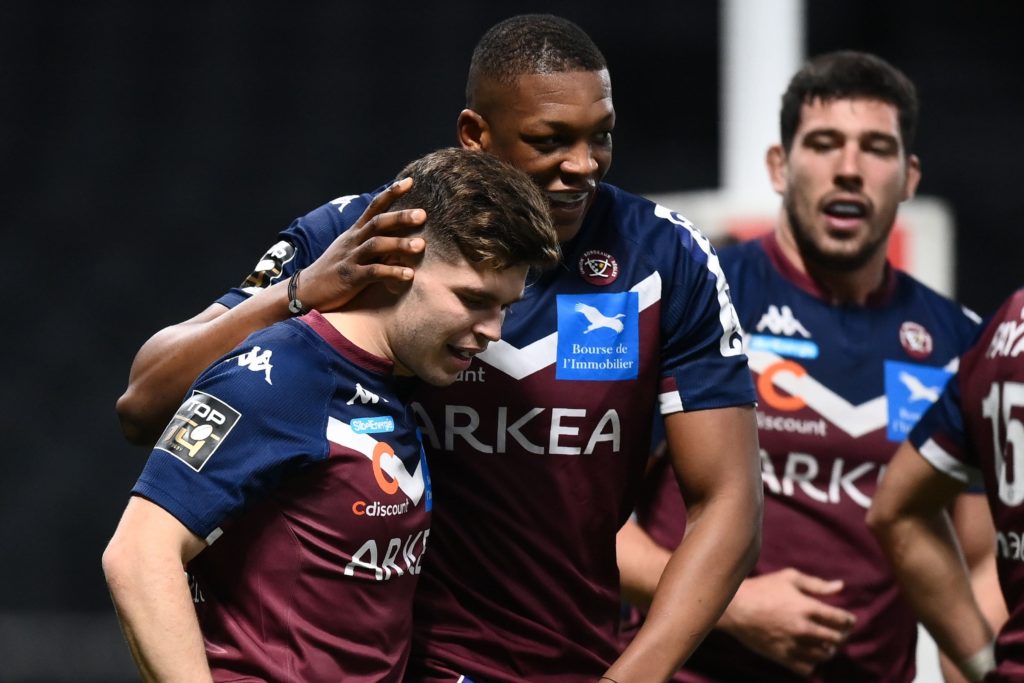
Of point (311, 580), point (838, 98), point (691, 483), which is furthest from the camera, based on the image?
point (838, 98)

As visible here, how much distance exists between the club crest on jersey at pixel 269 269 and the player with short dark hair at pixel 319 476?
0.87 feet

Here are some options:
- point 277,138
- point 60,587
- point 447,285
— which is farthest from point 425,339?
point 277,138

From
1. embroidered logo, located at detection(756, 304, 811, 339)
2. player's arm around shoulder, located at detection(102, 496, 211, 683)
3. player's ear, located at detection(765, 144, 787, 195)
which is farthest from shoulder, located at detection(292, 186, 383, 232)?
player's ear, located at detection(765, 144, 787, 195)

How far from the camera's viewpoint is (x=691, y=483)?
8.45ft

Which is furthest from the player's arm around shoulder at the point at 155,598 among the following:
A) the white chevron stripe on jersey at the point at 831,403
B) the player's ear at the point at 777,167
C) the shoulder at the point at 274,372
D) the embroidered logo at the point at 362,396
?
the player's ear at the point at 777,167

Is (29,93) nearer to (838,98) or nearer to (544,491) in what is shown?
(838,98)

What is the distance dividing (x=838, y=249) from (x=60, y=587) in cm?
415

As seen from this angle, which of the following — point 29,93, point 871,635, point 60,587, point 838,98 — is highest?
point 838,98

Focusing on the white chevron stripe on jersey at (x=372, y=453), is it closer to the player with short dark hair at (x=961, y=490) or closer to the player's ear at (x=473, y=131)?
the player's ear at (x=473, y=131)

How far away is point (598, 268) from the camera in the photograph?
2.61 meters

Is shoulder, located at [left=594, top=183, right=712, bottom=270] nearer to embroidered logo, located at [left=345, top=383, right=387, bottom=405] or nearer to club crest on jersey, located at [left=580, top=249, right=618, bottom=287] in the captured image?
club crest on jersey, located at [left=580, top=249, right=618, bottom=287]

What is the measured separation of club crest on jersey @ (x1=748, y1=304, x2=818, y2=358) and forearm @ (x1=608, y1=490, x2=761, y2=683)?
1.02m

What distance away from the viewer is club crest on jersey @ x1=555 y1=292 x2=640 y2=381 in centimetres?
257

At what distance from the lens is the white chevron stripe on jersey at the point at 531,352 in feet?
8.44
